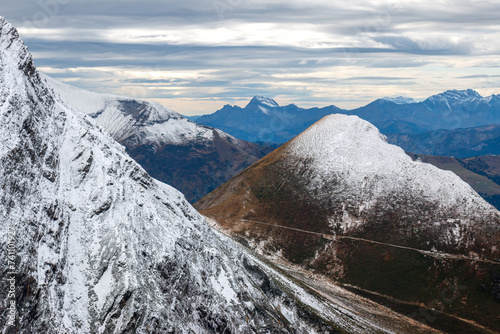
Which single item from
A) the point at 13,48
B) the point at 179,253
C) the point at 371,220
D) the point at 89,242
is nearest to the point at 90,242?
the point at 89,242

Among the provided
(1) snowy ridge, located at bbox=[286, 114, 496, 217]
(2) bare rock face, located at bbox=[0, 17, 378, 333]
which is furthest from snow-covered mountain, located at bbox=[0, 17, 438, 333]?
(1) snowy ridge, located at bbox=[286, 114, 496, 217]

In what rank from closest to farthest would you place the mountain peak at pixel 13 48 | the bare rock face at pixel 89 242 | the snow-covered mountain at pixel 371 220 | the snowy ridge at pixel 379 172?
the bare rock face at pixel 89 242 < the mountain peak at pixel 13 48 < the snow-covered mountain at pixel 371 220 < the snowy ridge at pixel 379 172

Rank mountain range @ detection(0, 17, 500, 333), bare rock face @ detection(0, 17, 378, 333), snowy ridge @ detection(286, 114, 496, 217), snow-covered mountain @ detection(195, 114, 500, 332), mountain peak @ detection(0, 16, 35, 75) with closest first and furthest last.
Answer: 1. bare rock face @ detection(0, 17, 378, 333)
2. mountain range @ detection(0, 17, 500, 333)
3. mountain peak @ detection(0, 16, 35, 75)
4. snow-covered mountain @ detection(195, 114, 500, 332)
5. snowy ridge @ detection(286, 114, 496, 217)

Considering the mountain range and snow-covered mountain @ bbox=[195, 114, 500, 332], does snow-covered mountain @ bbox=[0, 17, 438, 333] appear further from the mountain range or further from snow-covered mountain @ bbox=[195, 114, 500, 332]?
snow-covered mountain @ bbox=[195, 114, 500, 332]

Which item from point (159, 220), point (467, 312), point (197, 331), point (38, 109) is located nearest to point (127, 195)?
point (159, 220)

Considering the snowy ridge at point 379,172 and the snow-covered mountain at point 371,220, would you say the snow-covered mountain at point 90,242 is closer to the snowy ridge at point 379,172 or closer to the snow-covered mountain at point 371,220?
the snow-covered mountain at point 371,220

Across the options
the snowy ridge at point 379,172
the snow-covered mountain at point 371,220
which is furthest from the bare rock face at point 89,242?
the snowy ridge at point 379,172

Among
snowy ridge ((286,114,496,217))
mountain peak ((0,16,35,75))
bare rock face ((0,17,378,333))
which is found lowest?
bare rock face ((0,17,378,333))
